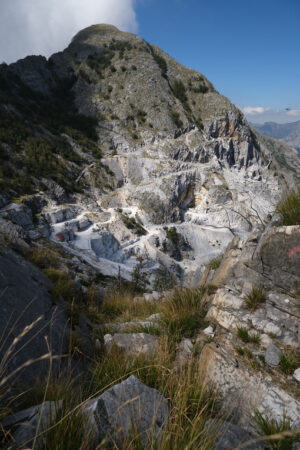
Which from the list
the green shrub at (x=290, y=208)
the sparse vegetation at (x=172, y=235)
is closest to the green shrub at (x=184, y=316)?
the green shrub at (x=290, y=208)

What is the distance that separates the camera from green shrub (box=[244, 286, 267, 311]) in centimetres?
331

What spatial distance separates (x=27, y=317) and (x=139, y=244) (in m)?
30.4

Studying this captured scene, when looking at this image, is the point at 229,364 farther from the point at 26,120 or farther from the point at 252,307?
the point at 26,120

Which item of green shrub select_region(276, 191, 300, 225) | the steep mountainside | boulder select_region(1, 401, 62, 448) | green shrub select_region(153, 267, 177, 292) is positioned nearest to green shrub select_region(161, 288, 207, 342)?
boulder select_region(1, 401, 62, 448)

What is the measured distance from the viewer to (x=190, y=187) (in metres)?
44.2

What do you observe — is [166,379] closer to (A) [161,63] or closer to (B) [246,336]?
(B) [246,336]

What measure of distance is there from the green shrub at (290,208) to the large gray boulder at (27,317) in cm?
364

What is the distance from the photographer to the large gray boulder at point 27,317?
7.80ft

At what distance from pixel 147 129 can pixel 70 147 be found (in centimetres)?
1657

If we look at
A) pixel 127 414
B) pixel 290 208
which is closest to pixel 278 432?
pixel 127 414

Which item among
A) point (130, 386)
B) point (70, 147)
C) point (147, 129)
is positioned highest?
point (147, 129)

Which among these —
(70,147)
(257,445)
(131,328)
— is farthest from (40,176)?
(257,445)

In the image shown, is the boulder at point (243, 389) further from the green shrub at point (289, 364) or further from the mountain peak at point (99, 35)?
the mountain peak at point (99, 35)

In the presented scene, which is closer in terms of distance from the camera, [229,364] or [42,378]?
[42,378]
